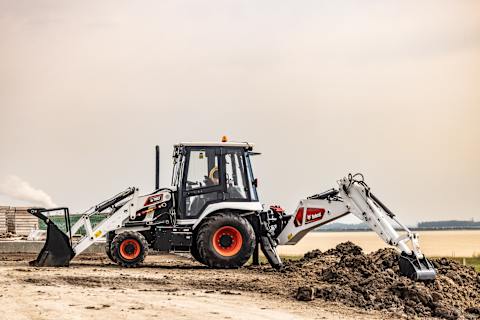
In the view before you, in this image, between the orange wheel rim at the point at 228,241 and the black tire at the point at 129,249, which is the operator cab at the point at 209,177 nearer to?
the orange wheel rim at the point at 228,241

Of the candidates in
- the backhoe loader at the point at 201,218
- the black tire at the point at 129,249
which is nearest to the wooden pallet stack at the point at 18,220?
the backhoe loader at the point at 201,218

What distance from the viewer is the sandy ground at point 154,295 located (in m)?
11.8

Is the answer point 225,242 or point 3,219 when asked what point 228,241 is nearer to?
point 225,242

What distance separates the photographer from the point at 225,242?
19.4 meters

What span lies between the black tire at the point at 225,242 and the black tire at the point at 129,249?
1461 millimetres

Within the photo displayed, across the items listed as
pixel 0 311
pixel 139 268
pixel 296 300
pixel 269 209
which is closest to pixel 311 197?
pixel 269 209

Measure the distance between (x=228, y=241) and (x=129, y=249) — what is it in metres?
2.44

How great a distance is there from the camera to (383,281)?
1444 cm

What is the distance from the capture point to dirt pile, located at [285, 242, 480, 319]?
1343 centimetres

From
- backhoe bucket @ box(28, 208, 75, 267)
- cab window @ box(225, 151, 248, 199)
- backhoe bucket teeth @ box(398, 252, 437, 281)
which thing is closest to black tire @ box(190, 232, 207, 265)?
cab window @ box(225, 151, 248, 199)

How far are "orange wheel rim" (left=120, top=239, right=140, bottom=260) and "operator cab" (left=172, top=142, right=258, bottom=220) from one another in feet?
4.06

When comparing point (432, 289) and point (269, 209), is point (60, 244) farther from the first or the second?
point (432, 289)

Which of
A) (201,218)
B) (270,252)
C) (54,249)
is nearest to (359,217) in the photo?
(270,252)

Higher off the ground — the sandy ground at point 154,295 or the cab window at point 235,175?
the cab window at point 235,175
